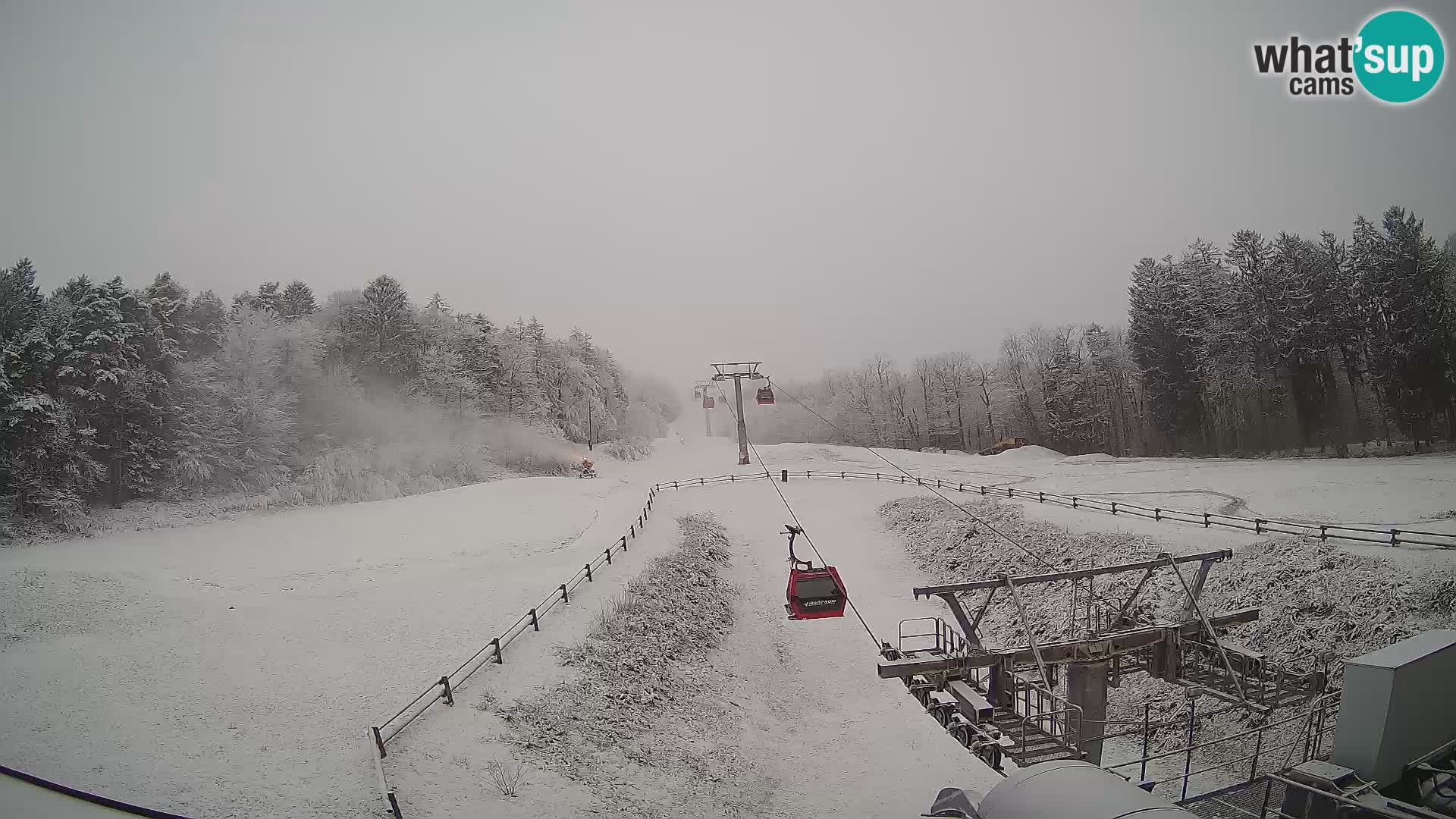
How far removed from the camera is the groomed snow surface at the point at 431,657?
9188 millimetres

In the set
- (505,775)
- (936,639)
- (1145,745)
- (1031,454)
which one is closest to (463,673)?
(505,775)

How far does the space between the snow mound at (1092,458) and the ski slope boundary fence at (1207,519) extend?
13.9 ft

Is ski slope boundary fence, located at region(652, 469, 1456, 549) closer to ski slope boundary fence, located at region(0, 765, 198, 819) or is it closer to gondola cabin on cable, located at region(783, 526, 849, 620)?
gondola cabin on cable, located at region(783, 526, 849, 620)

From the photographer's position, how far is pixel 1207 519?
1778 cm

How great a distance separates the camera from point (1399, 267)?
626 inches

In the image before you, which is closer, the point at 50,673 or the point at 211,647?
the point at 50,673

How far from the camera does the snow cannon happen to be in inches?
219

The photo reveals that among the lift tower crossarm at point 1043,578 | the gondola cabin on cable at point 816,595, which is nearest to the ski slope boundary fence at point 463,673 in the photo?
the gondola cabin on cable at point 816,595

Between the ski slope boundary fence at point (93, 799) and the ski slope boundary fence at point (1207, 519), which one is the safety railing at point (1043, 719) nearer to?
the ski slope boundary fence at point (1207, 519)

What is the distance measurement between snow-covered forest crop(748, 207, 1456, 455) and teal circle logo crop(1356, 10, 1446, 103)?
360cm

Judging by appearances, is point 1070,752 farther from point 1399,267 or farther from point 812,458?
point 812,458

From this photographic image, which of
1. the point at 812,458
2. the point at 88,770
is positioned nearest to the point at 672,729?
the point at 88,770

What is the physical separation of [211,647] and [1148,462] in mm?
31096

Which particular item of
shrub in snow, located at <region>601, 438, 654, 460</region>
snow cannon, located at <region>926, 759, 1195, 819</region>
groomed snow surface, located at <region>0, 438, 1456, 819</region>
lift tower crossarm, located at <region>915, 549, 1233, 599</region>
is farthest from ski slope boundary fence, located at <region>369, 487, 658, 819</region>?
shrub in snow, located at <region>601, 438, 654, 460</region>
